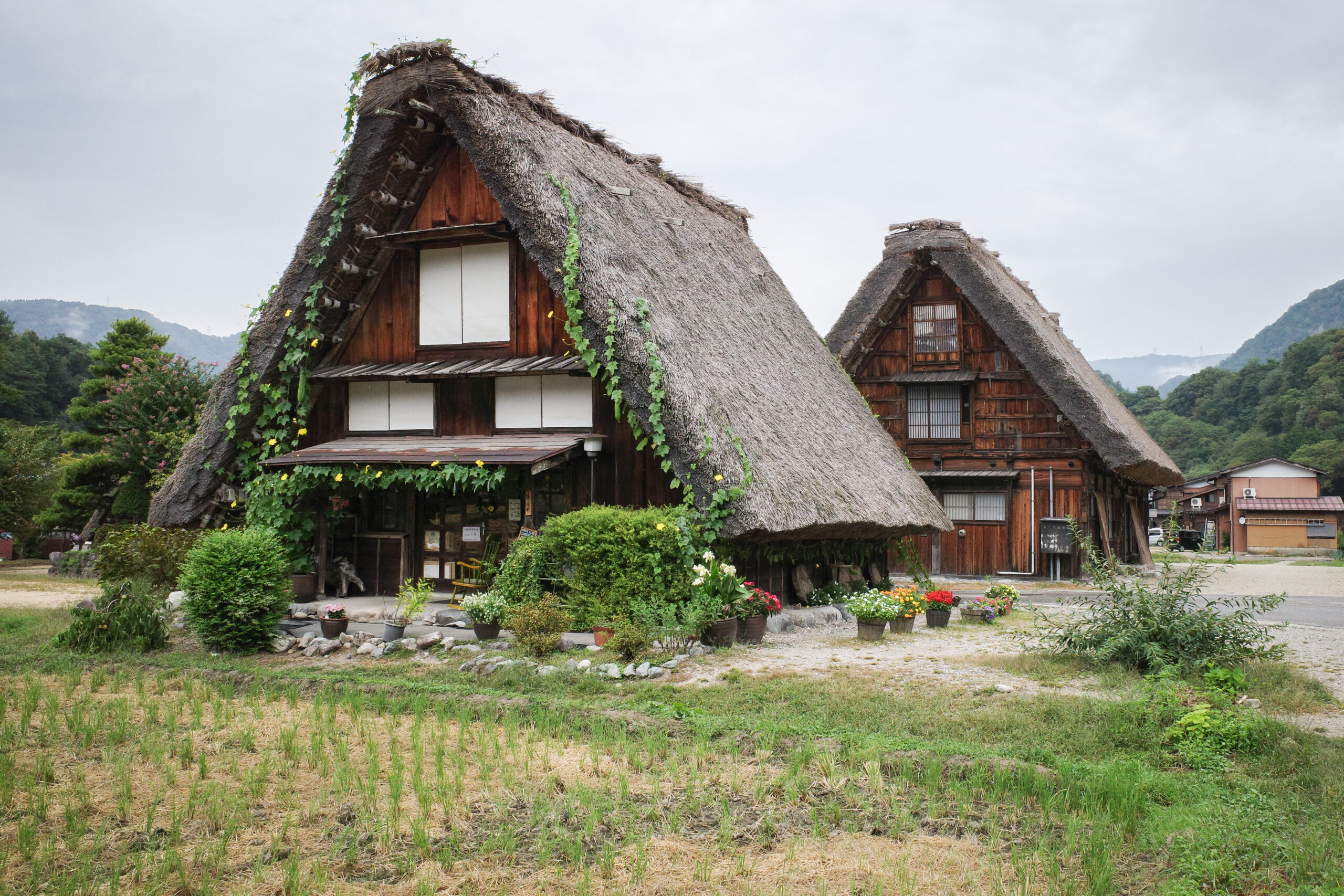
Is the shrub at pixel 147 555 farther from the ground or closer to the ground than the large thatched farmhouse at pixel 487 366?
closer to the ground

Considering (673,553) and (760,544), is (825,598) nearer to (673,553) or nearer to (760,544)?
(760,544)

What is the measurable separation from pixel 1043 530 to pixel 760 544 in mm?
11115

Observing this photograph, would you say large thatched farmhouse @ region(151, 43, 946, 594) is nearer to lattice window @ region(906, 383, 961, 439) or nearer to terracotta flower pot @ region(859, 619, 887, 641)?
terracotta flower pot @ region(859, 619, 887, 641)

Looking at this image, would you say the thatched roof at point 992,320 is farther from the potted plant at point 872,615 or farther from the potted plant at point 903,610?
the potted plant at point 872,615

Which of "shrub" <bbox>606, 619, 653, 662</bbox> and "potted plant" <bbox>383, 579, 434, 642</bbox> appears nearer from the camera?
"shrub" <bbox>606, 619, 653, 662</bbox>

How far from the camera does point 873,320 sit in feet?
75.2

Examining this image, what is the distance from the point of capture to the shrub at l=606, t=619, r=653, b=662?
9.23 metres

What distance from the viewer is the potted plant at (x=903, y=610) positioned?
39.4 feet

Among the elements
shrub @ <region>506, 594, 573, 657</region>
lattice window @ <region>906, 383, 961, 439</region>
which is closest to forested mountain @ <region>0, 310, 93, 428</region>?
lattice window @ <region>906, 383, 961, 439</region>

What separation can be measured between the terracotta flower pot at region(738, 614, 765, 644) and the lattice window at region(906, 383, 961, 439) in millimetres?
13026

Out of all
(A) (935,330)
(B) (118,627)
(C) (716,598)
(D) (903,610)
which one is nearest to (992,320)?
(A) (935,330)

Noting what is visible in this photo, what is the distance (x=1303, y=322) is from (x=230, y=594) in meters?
142

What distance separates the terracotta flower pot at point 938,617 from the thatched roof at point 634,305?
1.38m

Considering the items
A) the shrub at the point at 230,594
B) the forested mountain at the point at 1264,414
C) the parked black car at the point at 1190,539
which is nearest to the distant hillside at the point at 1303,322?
the forested mountain at the point at 1264,414
